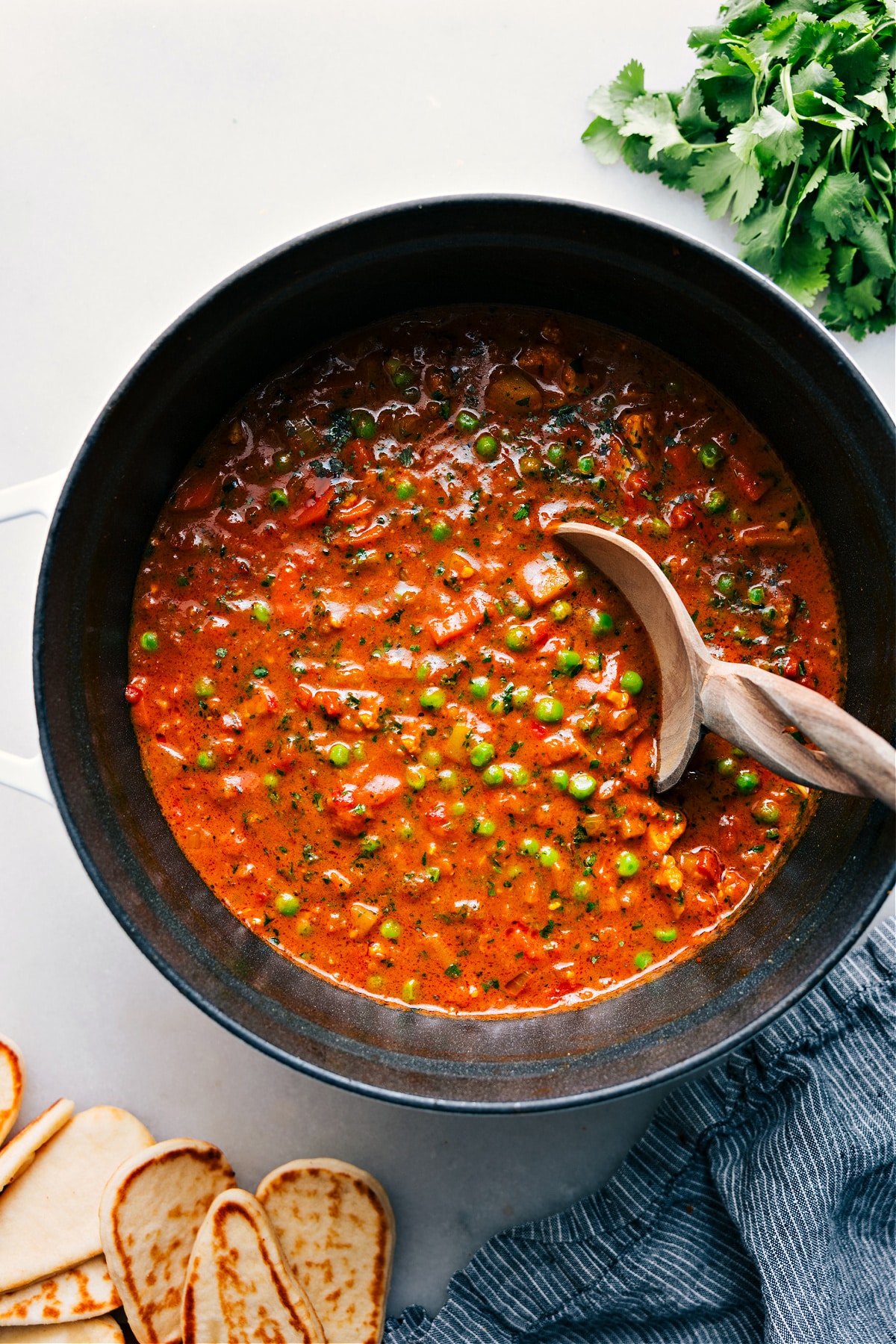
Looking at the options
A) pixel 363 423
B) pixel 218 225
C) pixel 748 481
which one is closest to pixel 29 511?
pixel 363 423

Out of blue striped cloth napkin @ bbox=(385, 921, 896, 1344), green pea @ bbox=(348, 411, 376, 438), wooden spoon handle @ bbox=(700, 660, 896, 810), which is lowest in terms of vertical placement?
blue striped cloth napkin @ bbox=(385, 921, 896, 1344)

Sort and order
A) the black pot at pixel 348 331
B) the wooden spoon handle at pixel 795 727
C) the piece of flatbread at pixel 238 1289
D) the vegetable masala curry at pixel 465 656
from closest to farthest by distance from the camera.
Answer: the wooden spoon handle at pixel 795 727, the black pot at pixel 348 331, the vegetable masala curry at pixel 465 656, the piece of flatbread at pixel 238 1289

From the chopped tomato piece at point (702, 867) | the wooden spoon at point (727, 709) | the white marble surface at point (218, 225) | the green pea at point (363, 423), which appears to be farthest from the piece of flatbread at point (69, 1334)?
the green pea at point (363, 423)

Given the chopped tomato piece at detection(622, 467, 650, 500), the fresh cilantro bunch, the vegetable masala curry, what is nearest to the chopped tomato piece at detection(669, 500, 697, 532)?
the vegetable masala curry

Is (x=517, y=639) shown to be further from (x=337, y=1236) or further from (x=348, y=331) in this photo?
(x=337, y=1236)

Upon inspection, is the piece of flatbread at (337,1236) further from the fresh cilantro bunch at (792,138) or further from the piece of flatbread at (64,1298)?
the fresh cilantro bunch at (792,138)

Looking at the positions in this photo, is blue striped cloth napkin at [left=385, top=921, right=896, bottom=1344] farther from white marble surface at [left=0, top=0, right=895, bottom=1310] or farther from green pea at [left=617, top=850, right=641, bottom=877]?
green pea at [left=617, top=850, right=641, bottom=877]
